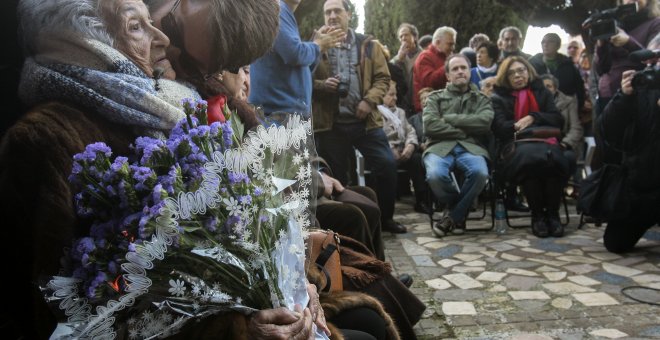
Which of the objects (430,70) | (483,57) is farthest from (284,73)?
(483,57)

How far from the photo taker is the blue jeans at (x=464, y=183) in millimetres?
5801

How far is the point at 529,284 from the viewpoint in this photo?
4.12 m

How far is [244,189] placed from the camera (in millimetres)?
1267

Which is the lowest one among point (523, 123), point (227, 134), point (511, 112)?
point (523, 123)

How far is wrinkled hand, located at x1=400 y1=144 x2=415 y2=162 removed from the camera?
7.30 m

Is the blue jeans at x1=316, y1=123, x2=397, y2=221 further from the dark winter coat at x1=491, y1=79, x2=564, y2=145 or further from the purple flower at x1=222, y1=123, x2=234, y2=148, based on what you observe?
the purple flower at x1=222, y1=123, x2=234, y2=148

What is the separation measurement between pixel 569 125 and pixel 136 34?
20.5 ft

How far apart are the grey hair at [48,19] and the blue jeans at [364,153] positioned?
13.5 ft

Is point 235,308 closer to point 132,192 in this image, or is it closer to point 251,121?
point 132,192

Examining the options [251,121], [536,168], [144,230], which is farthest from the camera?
[536,168]

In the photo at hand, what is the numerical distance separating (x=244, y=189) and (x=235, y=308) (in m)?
0.29

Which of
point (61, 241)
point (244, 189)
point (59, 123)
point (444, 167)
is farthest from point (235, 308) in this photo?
point (444, 167)

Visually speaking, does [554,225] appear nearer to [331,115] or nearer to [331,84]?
[331,115]

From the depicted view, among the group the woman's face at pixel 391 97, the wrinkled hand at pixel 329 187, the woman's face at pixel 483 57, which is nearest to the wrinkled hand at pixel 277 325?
the wrinkled hand at pixel 329 187
